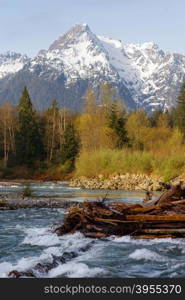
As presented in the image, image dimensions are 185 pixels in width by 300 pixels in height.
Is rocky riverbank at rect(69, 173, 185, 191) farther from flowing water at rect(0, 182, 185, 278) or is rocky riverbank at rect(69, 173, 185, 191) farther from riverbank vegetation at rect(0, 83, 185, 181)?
flowing water at rect(0, 182, 185, 278)

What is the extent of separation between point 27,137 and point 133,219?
62.2m

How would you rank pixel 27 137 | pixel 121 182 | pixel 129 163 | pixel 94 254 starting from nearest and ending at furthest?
pixel 94 254
pixel 121 182
pixel 129 163
pixel 27 137

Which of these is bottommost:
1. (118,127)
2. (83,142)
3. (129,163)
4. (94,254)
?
(94,254)

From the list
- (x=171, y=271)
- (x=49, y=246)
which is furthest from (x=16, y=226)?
(x=171, y=271)

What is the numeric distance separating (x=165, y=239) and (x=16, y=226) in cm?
633

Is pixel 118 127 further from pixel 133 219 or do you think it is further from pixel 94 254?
pixel 94 254

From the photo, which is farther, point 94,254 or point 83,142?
point 83,142

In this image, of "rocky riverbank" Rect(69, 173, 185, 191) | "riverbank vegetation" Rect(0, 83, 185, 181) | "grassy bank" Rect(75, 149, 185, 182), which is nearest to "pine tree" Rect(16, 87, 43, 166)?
"riverbank vegetation" Rect(0, 83, 185, 181)

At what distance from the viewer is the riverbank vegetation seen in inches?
2060

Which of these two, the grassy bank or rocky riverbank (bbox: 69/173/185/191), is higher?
the grassy bank

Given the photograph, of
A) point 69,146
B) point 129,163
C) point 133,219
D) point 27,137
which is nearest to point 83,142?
point 69,146

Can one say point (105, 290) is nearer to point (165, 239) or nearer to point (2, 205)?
point (165, 239)

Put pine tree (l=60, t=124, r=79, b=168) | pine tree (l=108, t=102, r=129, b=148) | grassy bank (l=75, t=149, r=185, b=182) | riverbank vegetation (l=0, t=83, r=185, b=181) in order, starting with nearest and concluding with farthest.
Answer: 1. grassy bank (l=75, t=149, r=185, b=182)
2. riverbank vegetation (l=0, t=83, r=185, b=181)
3. pine tree (l=108, t=102, r=129, b=148)
4. pine tree (l=60, t=124, r=79, b=168)

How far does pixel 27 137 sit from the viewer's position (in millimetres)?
74188
